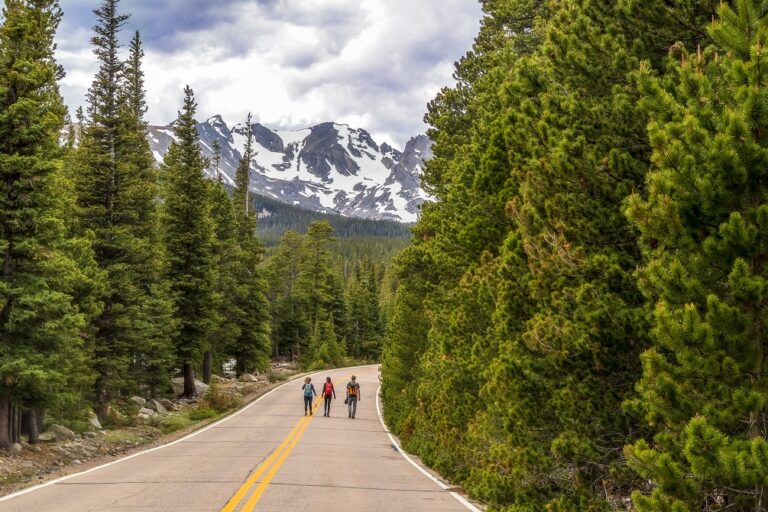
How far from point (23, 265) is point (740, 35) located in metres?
16.1

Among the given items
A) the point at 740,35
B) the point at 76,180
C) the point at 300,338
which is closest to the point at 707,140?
the point at 740,35

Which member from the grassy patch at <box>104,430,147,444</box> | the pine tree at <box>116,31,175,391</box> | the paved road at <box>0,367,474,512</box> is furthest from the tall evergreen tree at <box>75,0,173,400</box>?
the paved road at <box>0,367,474,512</box>

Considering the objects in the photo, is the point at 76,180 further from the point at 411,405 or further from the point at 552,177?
the point at 552,177

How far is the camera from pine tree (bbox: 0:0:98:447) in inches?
589

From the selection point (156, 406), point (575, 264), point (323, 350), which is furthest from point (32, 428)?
point (323, 350)

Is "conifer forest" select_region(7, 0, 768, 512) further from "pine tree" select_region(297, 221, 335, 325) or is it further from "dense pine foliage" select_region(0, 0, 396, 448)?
"pine tree" select_region(297, 221, 335, 325)

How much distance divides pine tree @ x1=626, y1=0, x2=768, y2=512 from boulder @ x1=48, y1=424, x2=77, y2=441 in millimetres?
18131

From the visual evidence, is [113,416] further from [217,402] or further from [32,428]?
[32,428]

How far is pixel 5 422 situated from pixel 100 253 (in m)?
→ 9.93

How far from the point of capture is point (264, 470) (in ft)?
44.2

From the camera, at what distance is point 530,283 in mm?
8242

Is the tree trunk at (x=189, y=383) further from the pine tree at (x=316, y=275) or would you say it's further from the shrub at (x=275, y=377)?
the pine tree at (x=316, y=275)

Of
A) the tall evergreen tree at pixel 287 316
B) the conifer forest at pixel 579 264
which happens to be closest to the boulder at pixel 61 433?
the conifer forest at pixel 579 264

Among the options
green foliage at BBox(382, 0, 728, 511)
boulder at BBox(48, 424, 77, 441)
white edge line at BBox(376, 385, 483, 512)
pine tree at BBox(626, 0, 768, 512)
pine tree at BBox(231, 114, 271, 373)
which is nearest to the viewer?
pine tree at BBox(626, 0, 768, 512)
